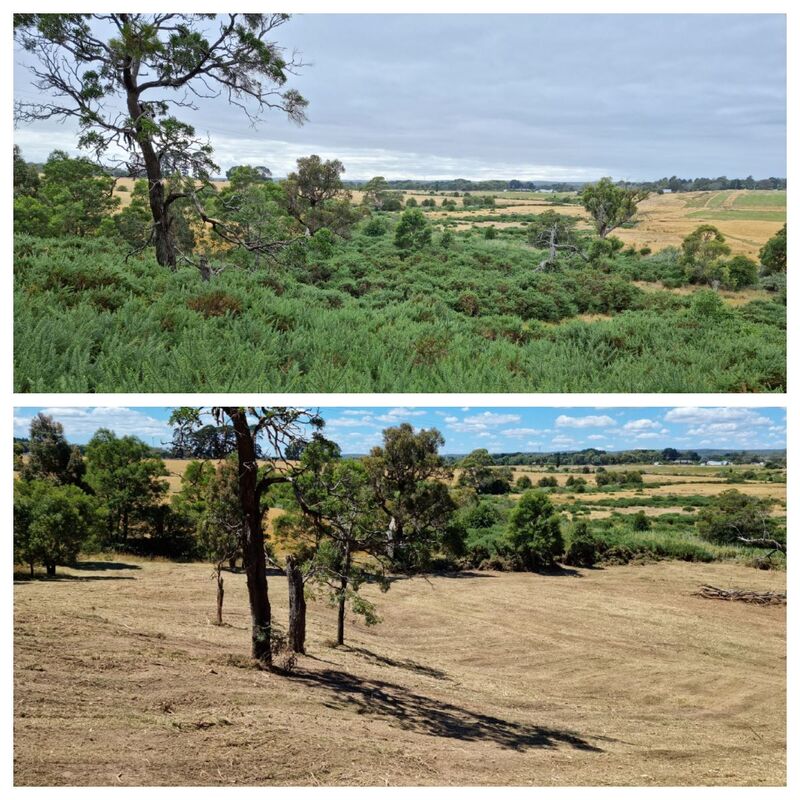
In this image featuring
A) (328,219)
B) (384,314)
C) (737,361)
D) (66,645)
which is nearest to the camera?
(66,645)

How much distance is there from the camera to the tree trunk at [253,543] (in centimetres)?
666

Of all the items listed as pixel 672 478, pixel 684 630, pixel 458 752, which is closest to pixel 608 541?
pixel 672 478

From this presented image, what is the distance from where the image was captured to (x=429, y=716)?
6.82m

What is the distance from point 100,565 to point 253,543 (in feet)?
18.6

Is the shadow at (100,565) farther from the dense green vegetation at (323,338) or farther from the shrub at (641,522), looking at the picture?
the shrub at (641,522)

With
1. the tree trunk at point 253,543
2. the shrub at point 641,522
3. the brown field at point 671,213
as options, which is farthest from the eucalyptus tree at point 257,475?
the shrub at point 641,522

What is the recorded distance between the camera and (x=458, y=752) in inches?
229

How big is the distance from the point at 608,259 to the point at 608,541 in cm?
813

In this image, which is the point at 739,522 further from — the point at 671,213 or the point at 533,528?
the point at 671,213

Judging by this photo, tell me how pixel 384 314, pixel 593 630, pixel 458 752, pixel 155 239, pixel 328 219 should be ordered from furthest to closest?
pixel 328 219, pixel 593 630, pixel 155 239, pixel 384 314, pixel 458 752

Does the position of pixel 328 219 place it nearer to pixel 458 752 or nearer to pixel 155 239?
pixel 155 239

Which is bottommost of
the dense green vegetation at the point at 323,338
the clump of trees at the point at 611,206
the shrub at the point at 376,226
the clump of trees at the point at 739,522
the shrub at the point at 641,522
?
the shrub at the point at 641,522

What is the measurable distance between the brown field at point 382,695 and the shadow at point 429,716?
33mm

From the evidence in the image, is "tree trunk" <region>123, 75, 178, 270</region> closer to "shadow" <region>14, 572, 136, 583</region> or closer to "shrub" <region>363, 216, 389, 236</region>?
"shadow" <region>14, 572, 136, 583</region>
